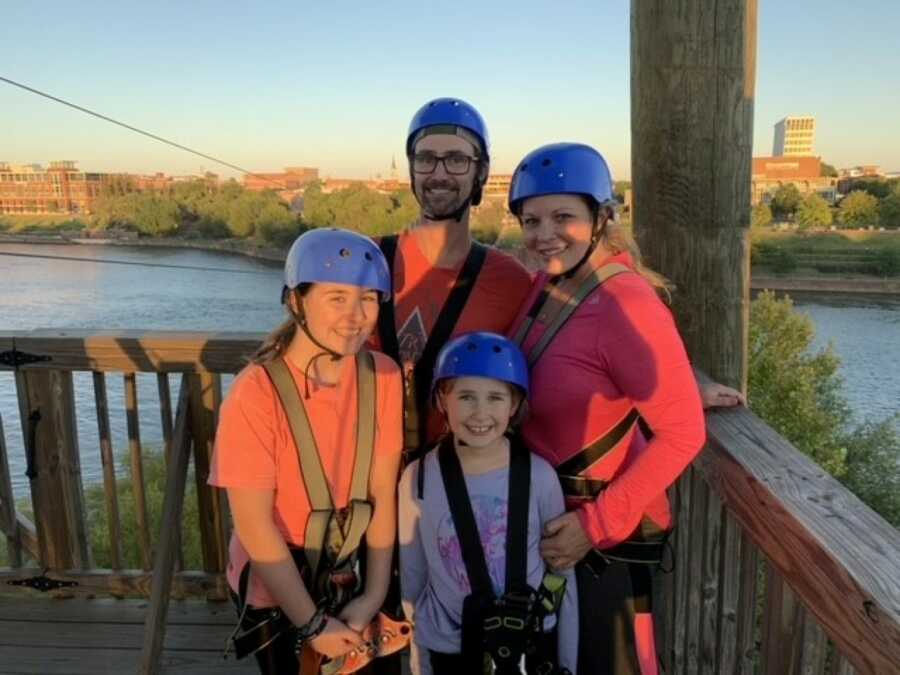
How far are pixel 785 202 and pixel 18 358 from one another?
97527 millimetres

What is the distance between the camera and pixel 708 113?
2.23 meters

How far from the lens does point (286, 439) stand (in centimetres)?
187

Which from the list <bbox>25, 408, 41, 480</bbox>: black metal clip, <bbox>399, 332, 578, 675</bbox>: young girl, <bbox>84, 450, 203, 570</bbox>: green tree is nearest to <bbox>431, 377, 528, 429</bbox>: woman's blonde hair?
<bbox>399, 332, 578, 675</bbox>: young girl

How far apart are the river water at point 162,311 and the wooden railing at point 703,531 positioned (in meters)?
23.5

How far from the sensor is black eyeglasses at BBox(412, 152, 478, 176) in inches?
91.5

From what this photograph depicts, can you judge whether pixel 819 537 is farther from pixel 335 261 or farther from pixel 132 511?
pixel 132 511

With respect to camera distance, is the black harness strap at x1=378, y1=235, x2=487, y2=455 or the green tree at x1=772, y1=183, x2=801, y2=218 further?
the green tree at x1=772, y1=183, x2=801, y2=218

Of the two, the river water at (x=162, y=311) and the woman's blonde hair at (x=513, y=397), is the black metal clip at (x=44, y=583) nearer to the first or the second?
the woman's blonde hair at (x=513, y=397)

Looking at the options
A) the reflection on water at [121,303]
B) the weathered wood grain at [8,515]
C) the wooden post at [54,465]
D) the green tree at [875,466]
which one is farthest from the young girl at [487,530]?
the green tree at [875,466]

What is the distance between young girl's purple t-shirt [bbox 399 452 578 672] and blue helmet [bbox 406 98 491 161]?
109 cm

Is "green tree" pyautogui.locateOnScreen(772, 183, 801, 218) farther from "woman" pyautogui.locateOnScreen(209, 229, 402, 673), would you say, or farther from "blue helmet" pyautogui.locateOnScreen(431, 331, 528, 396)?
"woman" pyautogui.locateOnScreen(209, 229, 402, 673)

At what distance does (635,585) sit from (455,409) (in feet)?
2.38

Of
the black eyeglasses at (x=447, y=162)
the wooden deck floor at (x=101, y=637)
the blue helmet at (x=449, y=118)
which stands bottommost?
the wooden deck floor at (x=101, y=637)

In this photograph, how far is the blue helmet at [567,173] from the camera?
1934 mm
